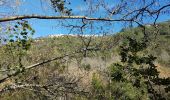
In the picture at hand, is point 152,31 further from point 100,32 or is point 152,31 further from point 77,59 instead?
point 77,59

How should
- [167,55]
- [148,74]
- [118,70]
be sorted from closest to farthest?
[148,74] < [118,70] < [167,55]

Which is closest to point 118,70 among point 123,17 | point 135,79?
point 135,79

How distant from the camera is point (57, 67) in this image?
1778 cm

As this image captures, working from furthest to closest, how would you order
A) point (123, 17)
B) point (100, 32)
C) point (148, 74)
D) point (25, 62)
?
point (148, 74) < point (25, 62) < point (100, 32) < point (123, 17)

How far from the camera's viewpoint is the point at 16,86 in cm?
1468

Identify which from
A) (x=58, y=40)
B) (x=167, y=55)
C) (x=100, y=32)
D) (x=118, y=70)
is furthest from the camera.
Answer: (x=167, y=55)

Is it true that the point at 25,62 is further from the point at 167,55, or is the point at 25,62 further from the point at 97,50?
the point at 167,55

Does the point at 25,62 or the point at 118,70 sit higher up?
the point at 25,62

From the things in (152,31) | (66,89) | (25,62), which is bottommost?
(66,89)

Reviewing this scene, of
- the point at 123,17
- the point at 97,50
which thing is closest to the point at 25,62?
the point at 97,50

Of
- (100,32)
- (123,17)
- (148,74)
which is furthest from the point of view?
(148,74)

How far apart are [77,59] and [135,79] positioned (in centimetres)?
1122

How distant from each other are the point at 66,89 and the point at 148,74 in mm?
10221

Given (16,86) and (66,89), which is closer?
(16,86)
